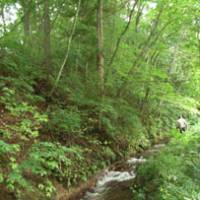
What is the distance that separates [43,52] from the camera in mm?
10844

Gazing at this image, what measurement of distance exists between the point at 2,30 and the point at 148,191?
7092mm

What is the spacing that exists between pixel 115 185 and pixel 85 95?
10.1ft

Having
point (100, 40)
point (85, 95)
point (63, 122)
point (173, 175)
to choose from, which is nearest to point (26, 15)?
point (100, 40)

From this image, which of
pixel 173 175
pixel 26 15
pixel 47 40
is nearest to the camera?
pixel 173 175

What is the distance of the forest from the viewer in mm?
6801

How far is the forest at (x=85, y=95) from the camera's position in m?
6.80

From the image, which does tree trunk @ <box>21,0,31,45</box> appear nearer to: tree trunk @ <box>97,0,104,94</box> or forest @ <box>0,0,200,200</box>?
forest @ <box>0,0,200,200</box>

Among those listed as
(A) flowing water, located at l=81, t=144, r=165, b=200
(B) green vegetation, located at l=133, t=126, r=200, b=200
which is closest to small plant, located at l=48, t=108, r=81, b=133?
(A) flowing water, located at l=81, t=144, r=165, b=200

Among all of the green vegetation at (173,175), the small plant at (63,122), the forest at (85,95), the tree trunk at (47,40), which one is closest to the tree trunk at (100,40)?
the forest at (85,95)

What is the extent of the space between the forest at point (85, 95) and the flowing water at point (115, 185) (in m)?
0.13

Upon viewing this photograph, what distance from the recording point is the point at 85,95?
1011 cm

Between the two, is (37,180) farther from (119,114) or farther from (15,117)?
(119,114)

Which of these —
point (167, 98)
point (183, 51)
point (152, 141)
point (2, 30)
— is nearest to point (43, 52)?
point (2, 30)

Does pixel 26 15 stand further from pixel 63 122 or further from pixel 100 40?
pixel 63 122
